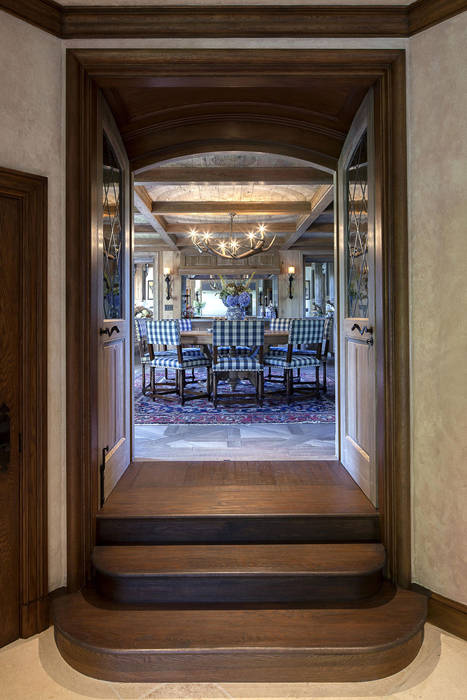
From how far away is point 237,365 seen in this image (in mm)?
5246

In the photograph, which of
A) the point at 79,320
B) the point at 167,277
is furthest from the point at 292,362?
the point at 167,277

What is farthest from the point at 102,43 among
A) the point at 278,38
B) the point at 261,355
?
the point at 261,355

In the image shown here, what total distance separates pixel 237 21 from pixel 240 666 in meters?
2.68

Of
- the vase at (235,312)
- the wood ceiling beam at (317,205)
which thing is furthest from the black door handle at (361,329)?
the vase at (235,312)

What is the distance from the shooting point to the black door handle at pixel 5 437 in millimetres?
1843

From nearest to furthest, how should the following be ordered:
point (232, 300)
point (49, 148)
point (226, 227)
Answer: point (49, 148) → point (232, 300) → point (226, 227)

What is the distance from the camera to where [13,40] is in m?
1.85

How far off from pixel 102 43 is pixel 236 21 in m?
0.62

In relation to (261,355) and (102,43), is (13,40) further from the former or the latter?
(261,355)

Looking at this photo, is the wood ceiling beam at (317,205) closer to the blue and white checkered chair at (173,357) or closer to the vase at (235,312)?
the vase at (235,312)

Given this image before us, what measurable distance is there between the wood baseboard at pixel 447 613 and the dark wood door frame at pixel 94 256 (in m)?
0.12

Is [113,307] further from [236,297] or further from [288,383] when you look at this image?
[236,297]

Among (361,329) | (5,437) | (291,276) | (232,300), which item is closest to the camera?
(5,437)

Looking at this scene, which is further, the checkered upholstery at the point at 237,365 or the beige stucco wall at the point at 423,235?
the checkered upholstery at the point at 237,365
